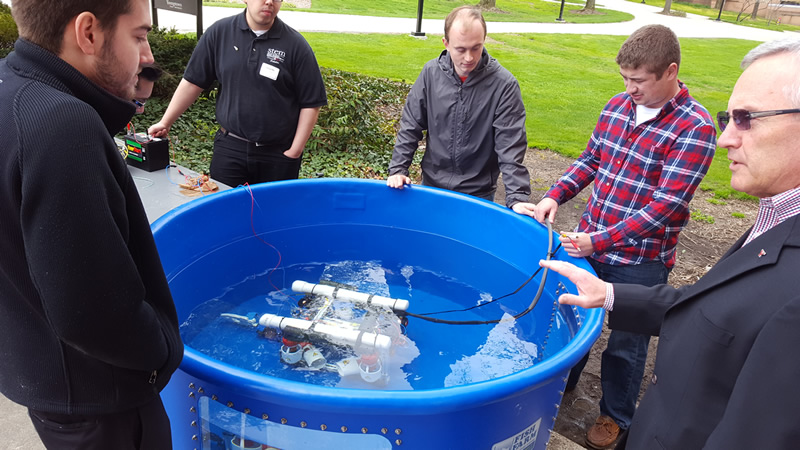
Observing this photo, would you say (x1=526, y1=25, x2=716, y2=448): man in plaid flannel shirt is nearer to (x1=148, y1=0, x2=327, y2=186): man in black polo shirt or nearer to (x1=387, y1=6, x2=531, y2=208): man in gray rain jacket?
(x1=387, y1=6, x2=531, y2=208): man in gray rain jacket

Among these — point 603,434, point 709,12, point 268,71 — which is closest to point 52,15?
point 268,71

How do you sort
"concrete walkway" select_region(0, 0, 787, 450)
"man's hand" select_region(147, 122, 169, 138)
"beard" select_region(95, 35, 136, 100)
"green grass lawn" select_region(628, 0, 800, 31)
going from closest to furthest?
1. "beard" select_region(95, 35, 136, 100)
2. "concrete walkway" select_region(0, 0, 787, 450)
3. "man's hand" select_region(147, 122, 169, 138)
4. "green grass lawn" select_region(628, 0, 800, 31)

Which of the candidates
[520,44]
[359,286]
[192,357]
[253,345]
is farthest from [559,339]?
[520,44]

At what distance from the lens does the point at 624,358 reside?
8.70ft

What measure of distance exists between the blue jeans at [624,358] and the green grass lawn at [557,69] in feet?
14.3

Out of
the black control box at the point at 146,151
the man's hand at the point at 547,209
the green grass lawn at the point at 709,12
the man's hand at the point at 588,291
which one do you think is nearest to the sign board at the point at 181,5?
the black control box at the point at 146,151

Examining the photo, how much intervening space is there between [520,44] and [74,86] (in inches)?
609

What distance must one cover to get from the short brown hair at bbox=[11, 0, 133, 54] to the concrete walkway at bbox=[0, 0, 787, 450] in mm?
1977

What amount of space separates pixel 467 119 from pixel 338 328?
4.66 feet

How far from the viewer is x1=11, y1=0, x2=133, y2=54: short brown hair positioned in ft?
3.54

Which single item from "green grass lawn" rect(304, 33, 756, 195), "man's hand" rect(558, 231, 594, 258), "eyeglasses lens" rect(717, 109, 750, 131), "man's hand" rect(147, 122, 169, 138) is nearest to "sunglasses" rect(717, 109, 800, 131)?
"eyeglasses lens" rect(717, 109, 750, 131)

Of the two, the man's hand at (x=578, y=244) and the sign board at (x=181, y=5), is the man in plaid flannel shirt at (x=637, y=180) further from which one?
the sign board at (x=181, y=5)

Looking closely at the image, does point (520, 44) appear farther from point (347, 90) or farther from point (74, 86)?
point (74, 86)

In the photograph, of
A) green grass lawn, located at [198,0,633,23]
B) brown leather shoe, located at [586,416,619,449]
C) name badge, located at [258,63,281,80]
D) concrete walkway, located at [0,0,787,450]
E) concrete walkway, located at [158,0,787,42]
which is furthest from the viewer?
green grass lawn, located at [198,0,633,23]
